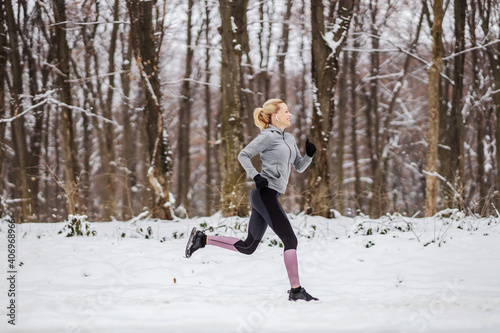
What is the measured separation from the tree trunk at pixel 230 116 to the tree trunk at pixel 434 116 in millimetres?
3954

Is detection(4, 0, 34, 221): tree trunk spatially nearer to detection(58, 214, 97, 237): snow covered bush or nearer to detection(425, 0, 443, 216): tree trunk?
detection(58, 214, 97, 237): snow covered bush

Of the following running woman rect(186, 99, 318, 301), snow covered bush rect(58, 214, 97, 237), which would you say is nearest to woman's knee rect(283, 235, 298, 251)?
running woman rect(186, 99, 318, 301)

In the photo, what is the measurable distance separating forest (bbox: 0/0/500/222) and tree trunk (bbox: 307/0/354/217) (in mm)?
23

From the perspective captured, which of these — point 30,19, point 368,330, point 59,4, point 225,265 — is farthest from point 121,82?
point 368,330

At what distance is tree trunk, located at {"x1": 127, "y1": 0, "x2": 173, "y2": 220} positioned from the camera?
1045 centimetres

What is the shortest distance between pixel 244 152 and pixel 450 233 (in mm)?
3833

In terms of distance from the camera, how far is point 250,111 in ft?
58.6

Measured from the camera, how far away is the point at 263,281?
19.0ft

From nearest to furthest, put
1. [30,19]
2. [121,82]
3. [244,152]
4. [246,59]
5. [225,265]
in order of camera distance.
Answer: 1. [244,152]
2. [225,265]
3. [30,19]
4. [246,59]
5. [121,82]

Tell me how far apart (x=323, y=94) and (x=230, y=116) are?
1.97 meters

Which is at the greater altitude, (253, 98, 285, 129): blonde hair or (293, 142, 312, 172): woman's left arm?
(253, 98, 285, 129): blonde hair

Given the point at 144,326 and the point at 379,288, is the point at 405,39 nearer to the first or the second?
the point at 379,288

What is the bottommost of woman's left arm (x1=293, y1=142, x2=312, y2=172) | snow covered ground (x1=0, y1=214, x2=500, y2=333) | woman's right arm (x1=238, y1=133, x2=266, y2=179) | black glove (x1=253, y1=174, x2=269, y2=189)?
snow covered ground (x1=0, y1=214, x2=500, y2=333)

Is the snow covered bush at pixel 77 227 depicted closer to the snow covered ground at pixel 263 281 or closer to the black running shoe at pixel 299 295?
the snow covered ground at pixel 263 281
